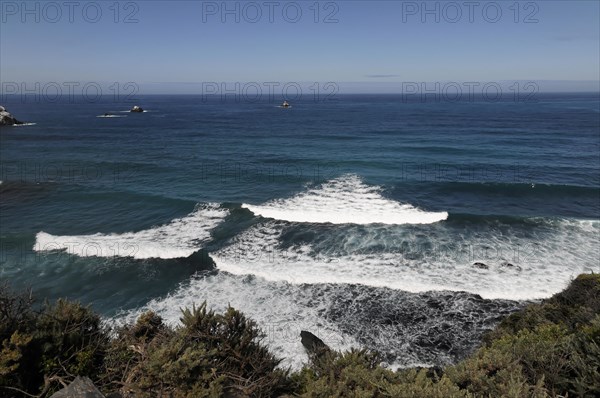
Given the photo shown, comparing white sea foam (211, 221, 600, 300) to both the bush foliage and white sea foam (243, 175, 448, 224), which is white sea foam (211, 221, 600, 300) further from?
the bush foliage

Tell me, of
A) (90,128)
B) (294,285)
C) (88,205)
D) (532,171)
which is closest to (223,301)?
(294,285)

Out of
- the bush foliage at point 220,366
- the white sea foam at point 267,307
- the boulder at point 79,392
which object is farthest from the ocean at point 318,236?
the boulder at point 79,392

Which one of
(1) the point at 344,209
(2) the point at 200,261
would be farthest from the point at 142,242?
(1) the point at 344,209

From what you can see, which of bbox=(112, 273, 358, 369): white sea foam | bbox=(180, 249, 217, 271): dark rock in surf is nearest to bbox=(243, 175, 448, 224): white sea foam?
bbox=(180, 249, 217, 271): dark rock in surf

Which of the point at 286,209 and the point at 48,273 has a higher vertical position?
the point at 286,209

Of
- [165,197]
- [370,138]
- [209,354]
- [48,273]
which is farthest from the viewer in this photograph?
[370,138]

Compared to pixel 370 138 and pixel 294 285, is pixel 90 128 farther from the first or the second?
pixel 294 285

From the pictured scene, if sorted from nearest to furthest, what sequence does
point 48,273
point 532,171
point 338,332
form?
1. point 338,332
2. point 48,273
3. point 532,171

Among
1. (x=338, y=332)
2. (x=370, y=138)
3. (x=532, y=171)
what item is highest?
(x=370, y=138)
